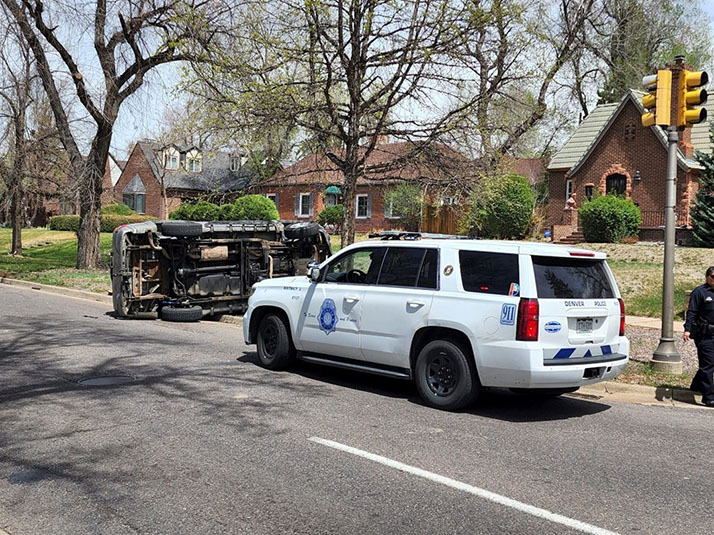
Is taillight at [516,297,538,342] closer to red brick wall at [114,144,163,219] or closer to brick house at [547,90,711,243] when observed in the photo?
brick house at [547,90,711,243]

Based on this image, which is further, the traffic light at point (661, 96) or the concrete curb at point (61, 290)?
the concrete curb at point (61, 290)

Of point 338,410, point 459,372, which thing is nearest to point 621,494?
point 459,372

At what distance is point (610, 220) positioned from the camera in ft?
88.4

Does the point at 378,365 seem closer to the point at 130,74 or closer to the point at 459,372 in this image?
the point at 459,372

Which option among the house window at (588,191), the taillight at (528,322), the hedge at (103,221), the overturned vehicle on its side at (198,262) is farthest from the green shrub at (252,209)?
the taillight at (528,322)

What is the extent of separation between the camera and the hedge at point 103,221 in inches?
1954

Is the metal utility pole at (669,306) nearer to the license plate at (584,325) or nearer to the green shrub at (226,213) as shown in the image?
the license plate at (584,325)

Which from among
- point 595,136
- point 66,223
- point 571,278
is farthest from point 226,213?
point 571,278

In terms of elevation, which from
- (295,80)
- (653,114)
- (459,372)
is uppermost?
(295,80)

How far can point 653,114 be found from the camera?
33.8ft

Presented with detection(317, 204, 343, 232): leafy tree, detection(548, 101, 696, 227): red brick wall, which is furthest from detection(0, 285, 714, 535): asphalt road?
detection(317, 204, 343, 232): leafy tree

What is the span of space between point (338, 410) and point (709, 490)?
11.8 ft

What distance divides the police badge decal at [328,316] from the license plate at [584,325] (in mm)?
2879

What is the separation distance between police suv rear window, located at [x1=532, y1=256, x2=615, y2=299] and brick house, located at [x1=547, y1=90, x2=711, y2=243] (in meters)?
22.9
